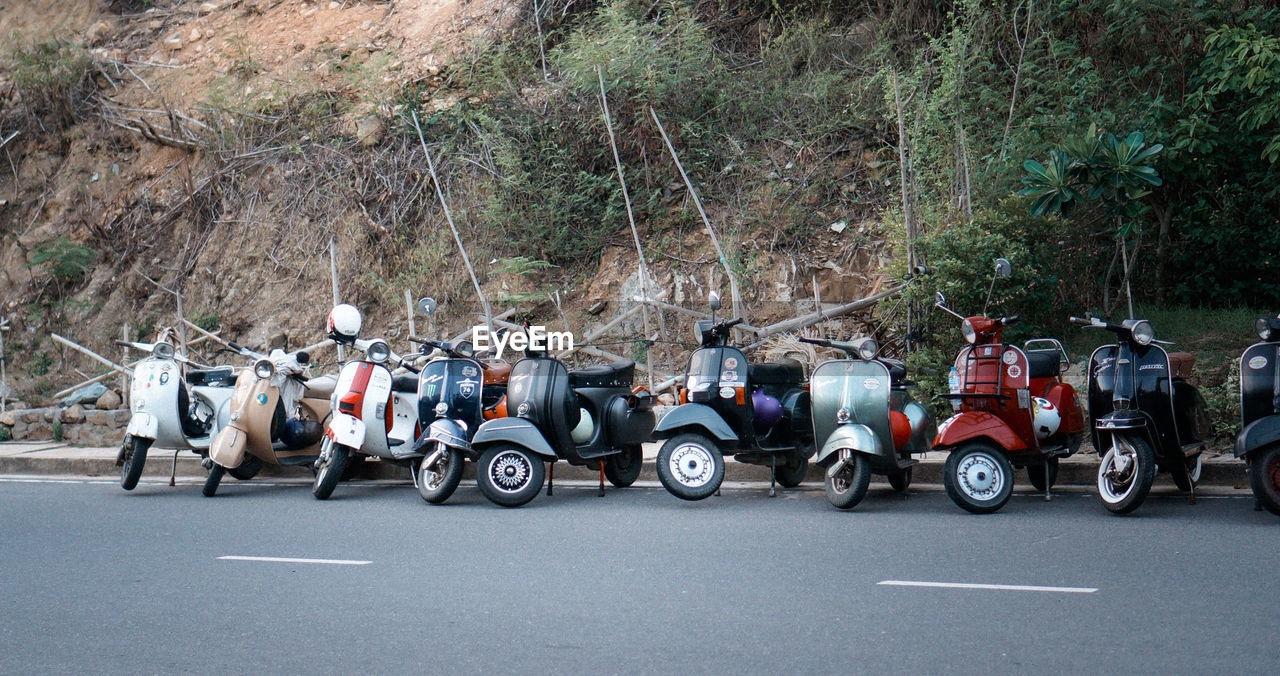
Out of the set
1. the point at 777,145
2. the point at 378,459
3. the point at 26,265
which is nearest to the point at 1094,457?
the point at 378,459

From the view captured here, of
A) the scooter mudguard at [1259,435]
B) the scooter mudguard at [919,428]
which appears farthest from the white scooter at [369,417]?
the scooter mudguard at [1259,435]

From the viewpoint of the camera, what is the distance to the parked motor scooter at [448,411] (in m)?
8.55

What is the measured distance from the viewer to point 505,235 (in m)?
15.3

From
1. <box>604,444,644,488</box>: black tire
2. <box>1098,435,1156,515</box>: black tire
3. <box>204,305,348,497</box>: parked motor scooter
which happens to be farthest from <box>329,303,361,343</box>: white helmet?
<box>1098,435,1156,515</box>: black tire

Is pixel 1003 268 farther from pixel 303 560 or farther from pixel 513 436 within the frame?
pixel 303 560

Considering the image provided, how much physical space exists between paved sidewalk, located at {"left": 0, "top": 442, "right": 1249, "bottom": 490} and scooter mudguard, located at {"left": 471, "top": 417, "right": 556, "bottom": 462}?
5.81 feet

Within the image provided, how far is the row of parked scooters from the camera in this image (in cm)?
738

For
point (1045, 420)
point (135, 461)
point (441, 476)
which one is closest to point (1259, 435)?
point (1045, 420)

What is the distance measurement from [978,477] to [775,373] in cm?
215

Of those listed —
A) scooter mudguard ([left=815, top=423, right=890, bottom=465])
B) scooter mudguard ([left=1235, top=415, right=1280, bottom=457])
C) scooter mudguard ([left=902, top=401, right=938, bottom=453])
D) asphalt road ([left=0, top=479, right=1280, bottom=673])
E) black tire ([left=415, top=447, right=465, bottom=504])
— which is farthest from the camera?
black tire ([left=415, top=447, right=465, bottom=504])

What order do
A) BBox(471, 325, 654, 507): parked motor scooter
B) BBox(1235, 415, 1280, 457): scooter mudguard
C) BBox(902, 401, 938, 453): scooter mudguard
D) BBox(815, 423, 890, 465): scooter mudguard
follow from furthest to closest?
BBox(471, 325, 654, 507): parked motor scooter, BBox(902, 401, 938, 453): scooter mudguard, BBox(815, 423, 890, 465): scooter mudguard, BBox(1235, 415, 1280, 457): scooter mudguard

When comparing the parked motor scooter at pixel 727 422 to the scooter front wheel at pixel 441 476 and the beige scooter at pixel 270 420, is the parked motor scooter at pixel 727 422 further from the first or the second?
the beige scooter at pixel 270 420

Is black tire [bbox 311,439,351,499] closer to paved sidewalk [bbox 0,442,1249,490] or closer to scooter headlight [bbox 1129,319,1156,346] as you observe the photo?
paved sidewalk [bbox 0,442,1249,490]

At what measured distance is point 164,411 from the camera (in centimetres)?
968
